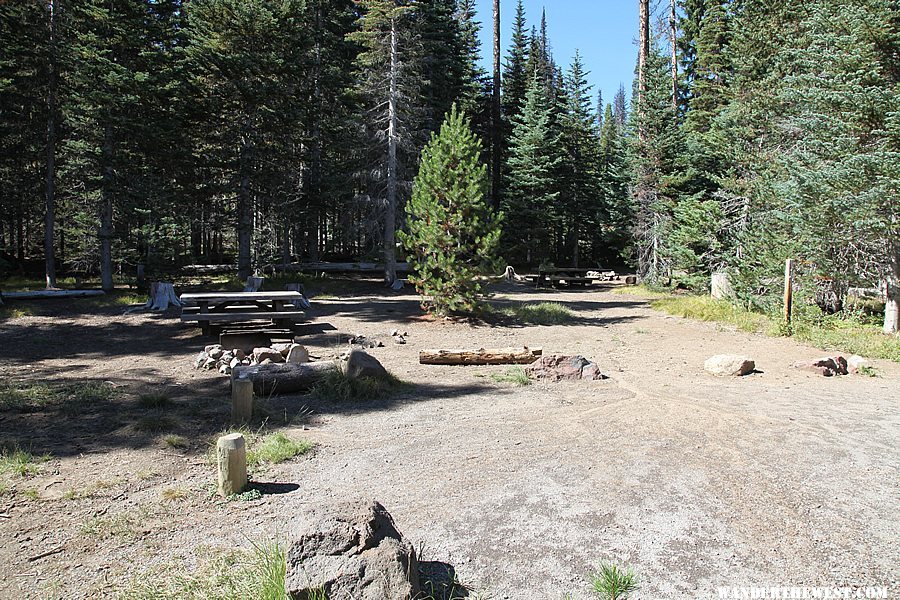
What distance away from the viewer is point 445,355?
374 inches

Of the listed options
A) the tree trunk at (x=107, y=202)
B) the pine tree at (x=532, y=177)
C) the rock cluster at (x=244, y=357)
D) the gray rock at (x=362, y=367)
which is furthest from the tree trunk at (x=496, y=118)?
the gray rock at (x=362, y=367)

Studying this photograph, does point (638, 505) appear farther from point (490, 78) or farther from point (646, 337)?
point (490, 78)

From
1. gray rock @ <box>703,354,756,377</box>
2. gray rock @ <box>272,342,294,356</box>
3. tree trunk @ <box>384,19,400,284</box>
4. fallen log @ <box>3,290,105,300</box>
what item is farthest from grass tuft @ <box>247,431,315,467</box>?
tree trunk @ <box>384,19,400,284</box>

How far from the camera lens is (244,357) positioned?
921 cm

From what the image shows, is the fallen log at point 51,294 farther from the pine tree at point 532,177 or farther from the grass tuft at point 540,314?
the pine tree at point 532,177

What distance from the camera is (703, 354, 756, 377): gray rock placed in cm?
854

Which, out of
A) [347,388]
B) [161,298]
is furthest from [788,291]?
[161,298]

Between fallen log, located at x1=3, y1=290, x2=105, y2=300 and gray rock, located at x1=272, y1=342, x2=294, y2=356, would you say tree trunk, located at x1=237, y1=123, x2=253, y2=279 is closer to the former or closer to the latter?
fallen log, located at x1=3, y1=290, x2=105, y2=300

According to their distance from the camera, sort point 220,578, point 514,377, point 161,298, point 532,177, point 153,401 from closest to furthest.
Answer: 1. point 220,578
2. point 153,401
3. point 514,377
4. point 161,298
5. point 532,177

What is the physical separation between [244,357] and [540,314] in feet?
27.1

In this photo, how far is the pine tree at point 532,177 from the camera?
30.0m

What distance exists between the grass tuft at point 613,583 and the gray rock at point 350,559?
3.22 feet

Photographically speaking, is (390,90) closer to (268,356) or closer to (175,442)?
(268,356)

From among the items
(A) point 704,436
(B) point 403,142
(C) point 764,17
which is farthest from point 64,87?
(C) point 764,17
